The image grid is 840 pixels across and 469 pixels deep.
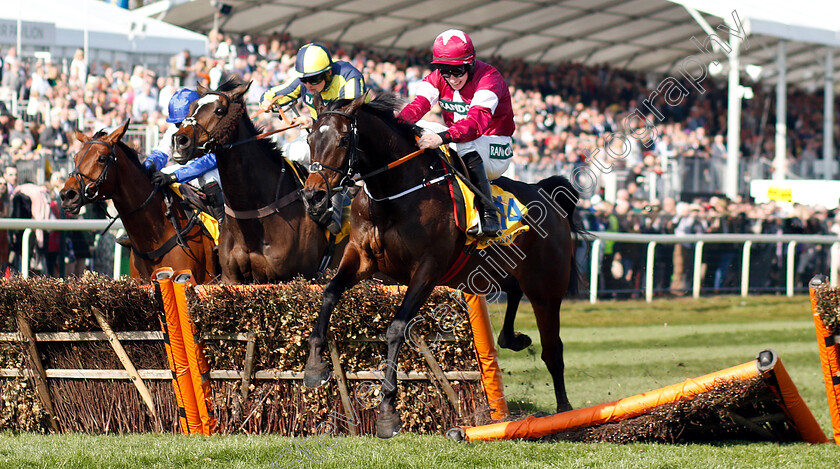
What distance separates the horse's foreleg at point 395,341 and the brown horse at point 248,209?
63.4 inches

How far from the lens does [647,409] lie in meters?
5.09

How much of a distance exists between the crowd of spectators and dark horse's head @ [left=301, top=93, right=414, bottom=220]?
12.8ft

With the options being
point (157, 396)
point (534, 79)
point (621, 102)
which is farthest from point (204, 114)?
point (621, 102)

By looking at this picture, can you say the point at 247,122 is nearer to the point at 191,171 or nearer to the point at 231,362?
the point at 191,171

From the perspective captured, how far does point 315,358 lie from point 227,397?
947 millimetres

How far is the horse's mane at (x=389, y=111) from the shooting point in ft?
17.0

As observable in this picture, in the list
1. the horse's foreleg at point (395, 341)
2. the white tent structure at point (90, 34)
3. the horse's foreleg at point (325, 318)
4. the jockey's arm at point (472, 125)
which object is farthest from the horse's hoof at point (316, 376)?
the white tent structure at point (90, 34)

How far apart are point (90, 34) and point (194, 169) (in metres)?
7.89

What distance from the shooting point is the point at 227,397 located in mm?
5469

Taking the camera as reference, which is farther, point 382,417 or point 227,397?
point 227,397

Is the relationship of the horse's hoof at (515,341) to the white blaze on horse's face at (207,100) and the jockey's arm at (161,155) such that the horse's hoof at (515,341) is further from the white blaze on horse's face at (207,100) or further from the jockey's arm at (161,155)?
the jockey's arm at (161,155)

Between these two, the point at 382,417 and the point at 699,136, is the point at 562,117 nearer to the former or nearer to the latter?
the point at 699,136

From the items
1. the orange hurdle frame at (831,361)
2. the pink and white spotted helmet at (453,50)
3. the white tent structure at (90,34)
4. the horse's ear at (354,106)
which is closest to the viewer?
the horse's ear at (354,106)

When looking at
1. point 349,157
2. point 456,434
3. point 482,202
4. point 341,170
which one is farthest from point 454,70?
point 456,434
